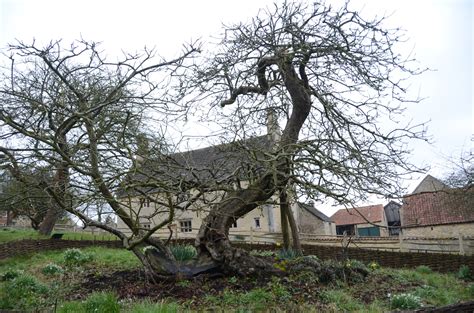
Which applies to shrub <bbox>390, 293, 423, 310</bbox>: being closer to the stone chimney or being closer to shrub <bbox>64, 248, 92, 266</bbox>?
the stone chimney

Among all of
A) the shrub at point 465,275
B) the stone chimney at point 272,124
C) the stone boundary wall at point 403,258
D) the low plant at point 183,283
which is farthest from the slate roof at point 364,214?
the low plant at point 183,283

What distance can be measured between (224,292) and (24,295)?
2937 mm

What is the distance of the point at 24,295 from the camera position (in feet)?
19.1

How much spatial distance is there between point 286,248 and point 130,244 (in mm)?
4429

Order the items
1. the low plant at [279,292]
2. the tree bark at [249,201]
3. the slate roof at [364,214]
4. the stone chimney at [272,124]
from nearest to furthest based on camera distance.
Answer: the low plant at [279,292] < the tree bark at [249,201] < the stone chimney at [272,124] < the slate roof at [364,214]

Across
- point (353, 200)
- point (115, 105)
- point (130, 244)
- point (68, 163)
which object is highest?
point (115, 105)

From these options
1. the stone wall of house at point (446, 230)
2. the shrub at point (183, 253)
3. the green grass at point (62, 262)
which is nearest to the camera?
the shrub at point (183, 253)

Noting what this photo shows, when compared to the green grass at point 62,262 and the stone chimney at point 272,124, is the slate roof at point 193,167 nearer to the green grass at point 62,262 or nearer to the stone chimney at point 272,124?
the stone chimney at point 272,124

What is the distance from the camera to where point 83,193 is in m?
6.47

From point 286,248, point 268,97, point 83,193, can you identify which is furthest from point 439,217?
point 83,193

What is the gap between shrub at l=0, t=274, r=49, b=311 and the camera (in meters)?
5.41

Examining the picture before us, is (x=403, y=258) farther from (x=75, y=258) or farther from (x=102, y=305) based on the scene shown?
(x=102, y=305)

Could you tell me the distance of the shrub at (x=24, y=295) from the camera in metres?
5.41

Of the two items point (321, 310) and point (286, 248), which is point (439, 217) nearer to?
point (286, 248)
